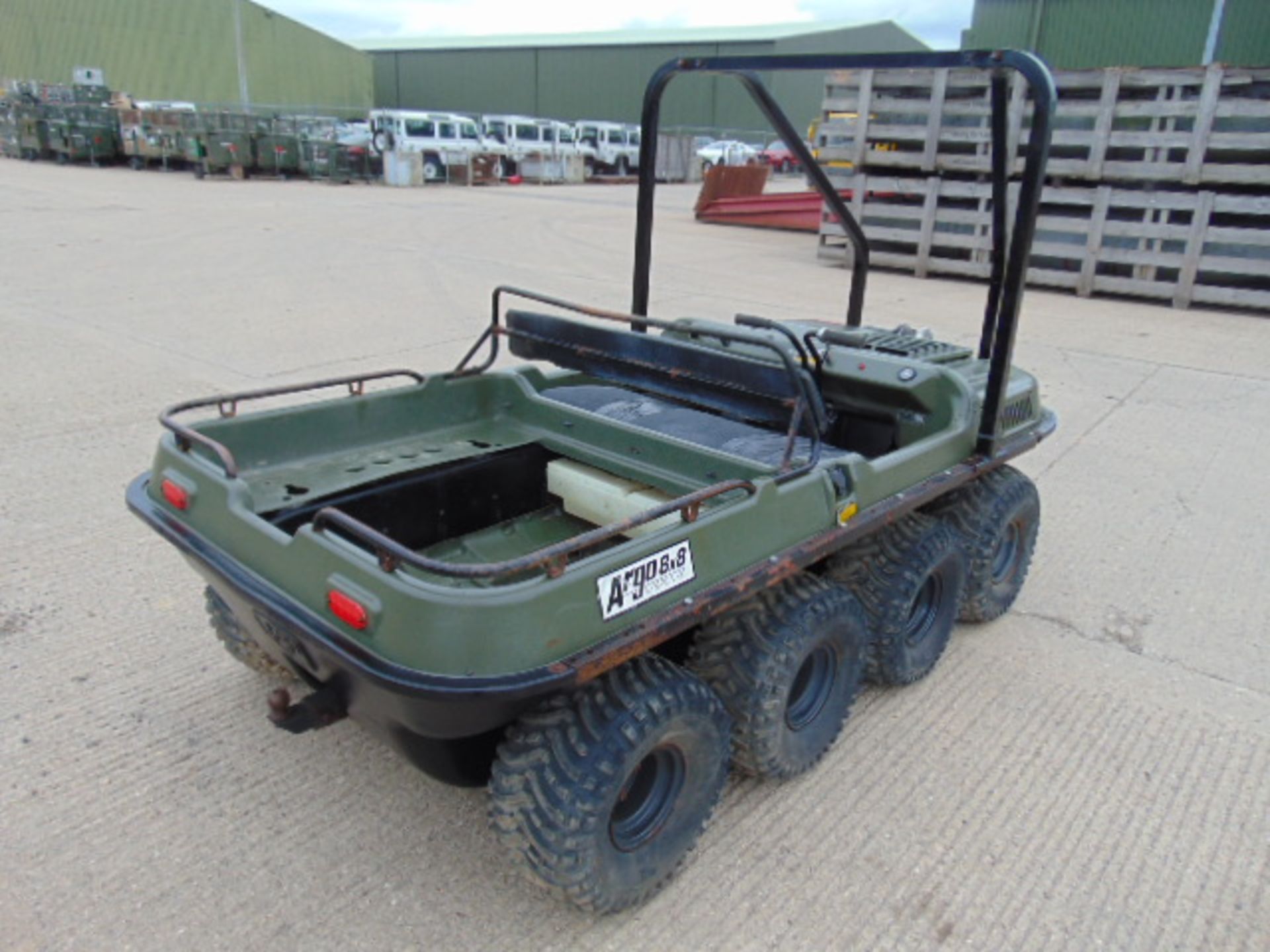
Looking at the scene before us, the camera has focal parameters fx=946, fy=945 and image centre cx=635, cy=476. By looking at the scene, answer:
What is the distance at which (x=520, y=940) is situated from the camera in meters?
2.15

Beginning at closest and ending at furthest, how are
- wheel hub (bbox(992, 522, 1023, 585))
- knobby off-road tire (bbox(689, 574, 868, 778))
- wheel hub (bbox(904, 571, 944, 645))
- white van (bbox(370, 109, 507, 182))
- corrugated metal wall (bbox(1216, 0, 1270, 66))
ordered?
knobby off-road tire (bbox(689, 574, 868, 778)) < wheel hub (bbox(904, 571, 944, 645)) < wheel hub (bbox(992, 522, 1023, 585)) < corrugated metal wall (bbox(1216, 0, 1270, 66)) < white van (bbox(370, 109, 507, 182))

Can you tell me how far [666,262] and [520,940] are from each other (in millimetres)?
10259

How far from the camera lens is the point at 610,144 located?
28.8m

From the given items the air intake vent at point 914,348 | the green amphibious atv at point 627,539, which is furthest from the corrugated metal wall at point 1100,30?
the green amphibious atv at point 627,539

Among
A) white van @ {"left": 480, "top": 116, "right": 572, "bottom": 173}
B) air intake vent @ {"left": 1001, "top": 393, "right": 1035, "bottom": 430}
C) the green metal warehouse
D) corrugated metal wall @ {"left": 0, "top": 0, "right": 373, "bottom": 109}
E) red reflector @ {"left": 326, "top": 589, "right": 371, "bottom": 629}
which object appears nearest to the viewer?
red reflector @ {"left": 326, "top": 589, "right": 371, "bottom": 629}

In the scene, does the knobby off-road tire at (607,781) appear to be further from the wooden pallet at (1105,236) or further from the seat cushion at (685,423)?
the wooden pallet at (1105,236)

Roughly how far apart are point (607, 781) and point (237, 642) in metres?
1.42

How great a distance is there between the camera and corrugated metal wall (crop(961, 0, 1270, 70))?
18.8m

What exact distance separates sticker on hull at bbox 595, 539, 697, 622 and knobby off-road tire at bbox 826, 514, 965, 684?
3.41 ft

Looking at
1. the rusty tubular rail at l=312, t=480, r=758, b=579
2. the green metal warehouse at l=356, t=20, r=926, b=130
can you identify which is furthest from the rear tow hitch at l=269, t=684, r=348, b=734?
the green metal warehouse at l=356, t=20, r=926, b=130

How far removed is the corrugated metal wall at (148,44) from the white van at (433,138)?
17598mm

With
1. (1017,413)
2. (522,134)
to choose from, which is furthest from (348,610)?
(522,134)

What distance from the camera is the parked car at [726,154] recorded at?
2959cm

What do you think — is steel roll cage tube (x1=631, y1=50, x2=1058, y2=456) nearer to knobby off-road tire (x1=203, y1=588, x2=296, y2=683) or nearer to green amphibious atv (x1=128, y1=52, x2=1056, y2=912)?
green amphibious atv (x1=128, y1=52, x2=1056, y2=912)
